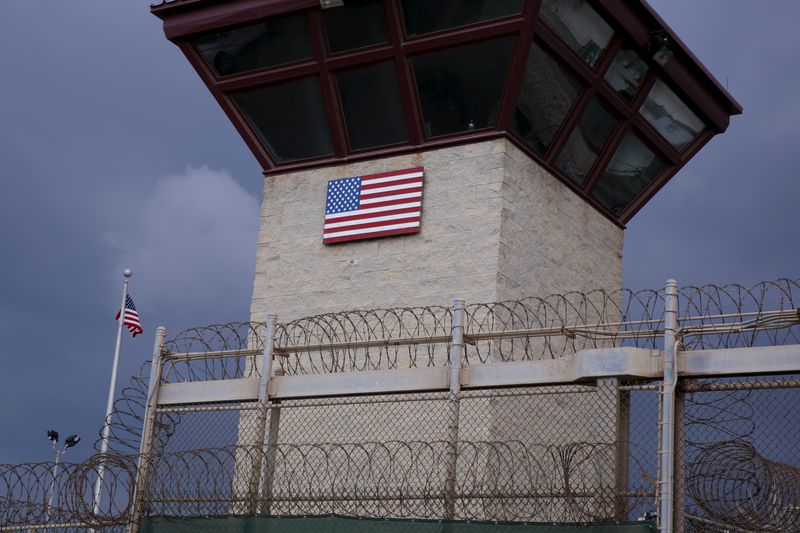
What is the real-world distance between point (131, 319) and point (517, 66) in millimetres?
12939

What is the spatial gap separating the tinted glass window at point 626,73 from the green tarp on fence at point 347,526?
9.42m

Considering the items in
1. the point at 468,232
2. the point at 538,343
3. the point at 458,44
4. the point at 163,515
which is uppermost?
the point at 458,44

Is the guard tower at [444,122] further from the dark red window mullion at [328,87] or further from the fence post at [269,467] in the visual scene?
→ the fence post at [269,467]

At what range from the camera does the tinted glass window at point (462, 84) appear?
17.5m

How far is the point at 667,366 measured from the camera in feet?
36.1

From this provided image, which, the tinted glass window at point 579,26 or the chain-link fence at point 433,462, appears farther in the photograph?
the tinted glass window at point 579,26

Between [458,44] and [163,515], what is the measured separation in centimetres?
802

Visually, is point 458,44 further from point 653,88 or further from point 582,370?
point 582,370

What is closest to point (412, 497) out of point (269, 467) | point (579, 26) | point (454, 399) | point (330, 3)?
point (454, 399)

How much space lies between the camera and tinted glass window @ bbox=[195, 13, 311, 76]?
60.7ft

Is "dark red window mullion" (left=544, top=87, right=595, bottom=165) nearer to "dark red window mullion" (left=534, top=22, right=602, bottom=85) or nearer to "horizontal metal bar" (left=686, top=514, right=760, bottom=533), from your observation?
"dark red window mullion" (left=534, top=22, right=602, bottom=85)

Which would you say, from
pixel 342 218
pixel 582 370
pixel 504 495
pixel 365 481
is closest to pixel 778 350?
pixel 582 370

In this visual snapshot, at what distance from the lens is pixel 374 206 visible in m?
18.4

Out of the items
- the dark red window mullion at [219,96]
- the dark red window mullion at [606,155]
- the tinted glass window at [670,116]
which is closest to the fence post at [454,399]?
the dark red window mullion at [606,155]
